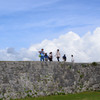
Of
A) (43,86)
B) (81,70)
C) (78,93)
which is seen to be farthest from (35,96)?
(81,70)

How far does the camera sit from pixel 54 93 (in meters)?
28.8

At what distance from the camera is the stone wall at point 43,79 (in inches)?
1041

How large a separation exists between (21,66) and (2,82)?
9.87 feet

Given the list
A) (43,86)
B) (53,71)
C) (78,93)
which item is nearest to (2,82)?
(43,86)

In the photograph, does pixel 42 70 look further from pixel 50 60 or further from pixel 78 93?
pixel 78 93

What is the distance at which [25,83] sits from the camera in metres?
27.3

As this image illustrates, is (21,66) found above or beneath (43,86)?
above

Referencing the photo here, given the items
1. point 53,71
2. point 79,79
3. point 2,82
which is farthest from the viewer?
point 79,79

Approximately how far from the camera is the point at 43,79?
28672mm

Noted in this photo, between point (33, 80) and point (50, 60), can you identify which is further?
point (50, 60)

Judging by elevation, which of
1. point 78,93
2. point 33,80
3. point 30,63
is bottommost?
point 78,93

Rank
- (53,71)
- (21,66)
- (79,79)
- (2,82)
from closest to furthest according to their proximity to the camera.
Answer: (2,82), (21,66), (53,71), (79,79)

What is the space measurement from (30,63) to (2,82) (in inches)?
165

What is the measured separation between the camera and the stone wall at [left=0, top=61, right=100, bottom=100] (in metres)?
26.5
